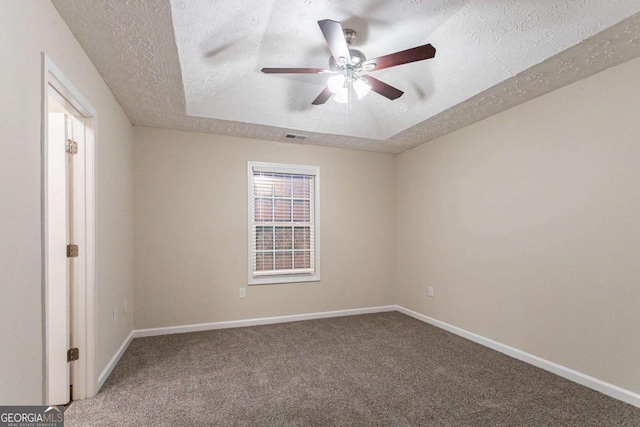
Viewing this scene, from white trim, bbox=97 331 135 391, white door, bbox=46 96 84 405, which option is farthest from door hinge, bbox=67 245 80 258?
white trim, bbox=97 331 135 391

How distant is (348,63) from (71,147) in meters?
2.14

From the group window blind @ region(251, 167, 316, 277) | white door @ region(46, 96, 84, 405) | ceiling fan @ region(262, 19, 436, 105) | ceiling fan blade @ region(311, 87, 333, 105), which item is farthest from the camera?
window blind @ region(251, 167, 316, 277)

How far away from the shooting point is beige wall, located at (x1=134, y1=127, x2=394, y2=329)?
3674 mm

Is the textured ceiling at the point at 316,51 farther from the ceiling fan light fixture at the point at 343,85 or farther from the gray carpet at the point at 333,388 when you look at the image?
the gray carpet at the point at 333,388

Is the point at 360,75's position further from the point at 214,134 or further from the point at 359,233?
the point at 359,233

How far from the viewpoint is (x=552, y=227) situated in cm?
273

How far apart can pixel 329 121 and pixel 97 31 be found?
2.41 metres

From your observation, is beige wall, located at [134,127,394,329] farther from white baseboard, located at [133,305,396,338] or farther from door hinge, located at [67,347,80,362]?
door hinge, located at [67,347,80,362]

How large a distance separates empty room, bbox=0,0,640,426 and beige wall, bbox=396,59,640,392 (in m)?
0.02

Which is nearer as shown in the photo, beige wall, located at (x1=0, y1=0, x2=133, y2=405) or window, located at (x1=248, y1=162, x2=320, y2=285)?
beige wall, located at (x1=0, y1=0, x2=133, y2=405)

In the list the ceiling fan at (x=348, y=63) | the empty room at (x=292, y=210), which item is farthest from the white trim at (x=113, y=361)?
the ceiling fan at (x=348, y=63)

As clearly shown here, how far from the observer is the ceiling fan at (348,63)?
1931mm

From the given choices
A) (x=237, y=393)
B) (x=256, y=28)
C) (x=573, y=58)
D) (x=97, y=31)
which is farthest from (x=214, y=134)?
(x=573, y=58)

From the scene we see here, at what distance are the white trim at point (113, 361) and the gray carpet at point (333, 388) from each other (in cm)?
6
